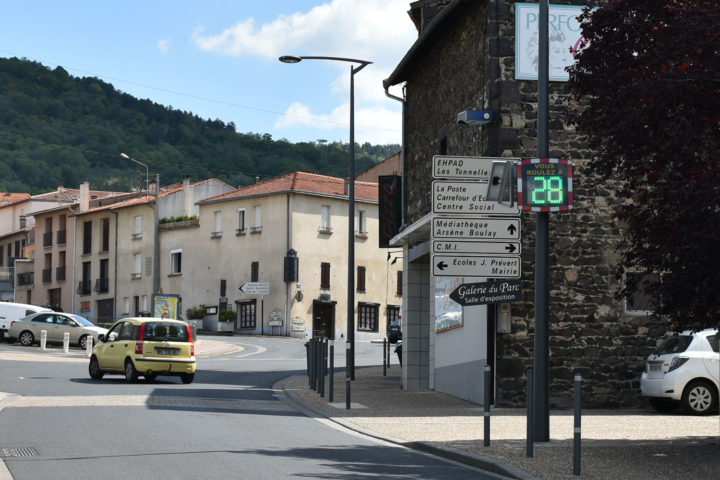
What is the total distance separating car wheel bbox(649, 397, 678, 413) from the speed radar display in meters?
7.44

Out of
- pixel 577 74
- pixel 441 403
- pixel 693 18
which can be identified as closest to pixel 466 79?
pixel 441 403

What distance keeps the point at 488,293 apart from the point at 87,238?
243ft

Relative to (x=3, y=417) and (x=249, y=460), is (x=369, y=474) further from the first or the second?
(x=3, y=417)

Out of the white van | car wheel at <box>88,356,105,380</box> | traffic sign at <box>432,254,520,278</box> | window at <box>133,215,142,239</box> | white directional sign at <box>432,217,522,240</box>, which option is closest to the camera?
traffic sign at <box>432,254,520,278</box>

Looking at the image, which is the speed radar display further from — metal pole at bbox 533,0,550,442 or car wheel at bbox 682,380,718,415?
car wheel at bbox 682,380,718,415

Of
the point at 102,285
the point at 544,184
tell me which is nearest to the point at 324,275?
the point at 102,285

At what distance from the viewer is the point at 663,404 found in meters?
21.0

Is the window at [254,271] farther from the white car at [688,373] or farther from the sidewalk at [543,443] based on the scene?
the white car at [688,373]

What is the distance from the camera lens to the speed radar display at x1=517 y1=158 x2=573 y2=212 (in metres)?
14.8

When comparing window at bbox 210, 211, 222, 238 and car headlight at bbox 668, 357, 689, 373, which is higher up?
window at bbox 210, 211, 222, 238

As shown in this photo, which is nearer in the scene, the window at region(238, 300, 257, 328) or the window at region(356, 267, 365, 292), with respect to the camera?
the window at region(238, 300, 257, 328)

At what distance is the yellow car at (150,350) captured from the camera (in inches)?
1073

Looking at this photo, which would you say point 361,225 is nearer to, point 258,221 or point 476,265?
point 258,221

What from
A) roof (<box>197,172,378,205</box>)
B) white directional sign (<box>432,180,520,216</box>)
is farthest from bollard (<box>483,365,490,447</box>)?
roof (<box>197,172,378,205</box>)
